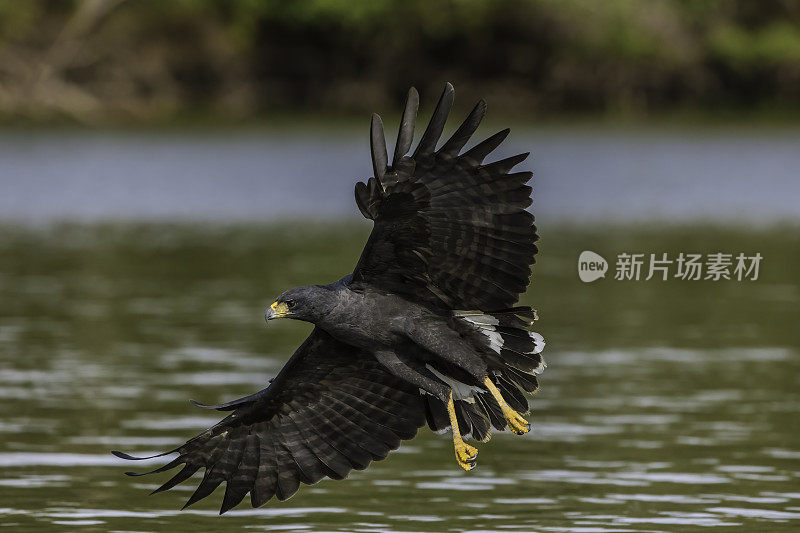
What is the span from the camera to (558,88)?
2069 inches

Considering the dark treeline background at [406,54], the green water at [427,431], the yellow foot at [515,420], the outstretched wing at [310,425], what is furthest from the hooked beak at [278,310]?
the dark treeline background at [406,54]

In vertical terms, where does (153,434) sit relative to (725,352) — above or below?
below

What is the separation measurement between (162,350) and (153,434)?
3.98 meters

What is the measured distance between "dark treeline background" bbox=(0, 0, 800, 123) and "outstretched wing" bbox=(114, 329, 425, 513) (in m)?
42.2

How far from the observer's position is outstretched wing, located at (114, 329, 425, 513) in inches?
316

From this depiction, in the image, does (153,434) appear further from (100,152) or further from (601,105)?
(601,105)

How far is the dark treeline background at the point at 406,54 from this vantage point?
50.4 metres

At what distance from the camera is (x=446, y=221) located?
295 inches

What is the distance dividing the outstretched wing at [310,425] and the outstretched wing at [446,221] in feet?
2.29

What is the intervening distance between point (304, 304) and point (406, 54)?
151ft

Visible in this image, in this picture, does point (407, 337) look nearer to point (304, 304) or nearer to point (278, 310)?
point (304, 304)

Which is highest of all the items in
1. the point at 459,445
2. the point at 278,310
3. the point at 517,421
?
the point at 278,310

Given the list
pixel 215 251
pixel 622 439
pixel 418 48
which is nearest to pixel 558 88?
pixel 418 48

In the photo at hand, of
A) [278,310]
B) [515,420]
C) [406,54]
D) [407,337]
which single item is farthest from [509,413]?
[406,54]
